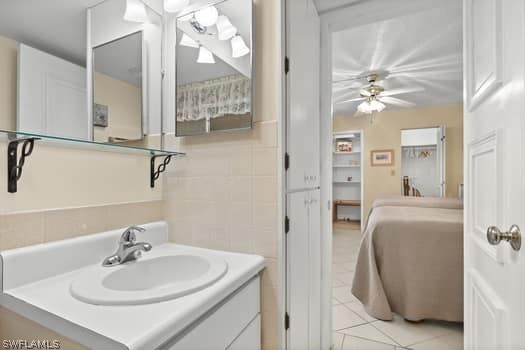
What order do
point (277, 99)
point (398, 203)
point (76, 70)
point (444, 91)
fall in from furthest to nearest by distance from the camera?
1. point (444, 91)
2. point (398, 203)
3. point (277, 99)
4. point (76, 70)

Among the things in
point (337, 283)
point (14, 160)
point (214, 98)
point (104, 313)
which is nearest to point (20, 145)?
point (14, 160)

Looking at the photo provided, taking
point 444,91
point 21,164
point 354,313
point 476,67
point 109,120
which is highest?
point 444,91

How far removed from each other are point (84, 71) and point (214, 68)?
528mm

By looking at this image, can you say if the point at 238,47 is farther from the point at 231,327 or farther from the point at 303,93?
the point at 231,327

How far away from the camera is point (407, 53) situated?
2852 mm

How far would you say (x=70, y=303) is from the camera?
69 cm

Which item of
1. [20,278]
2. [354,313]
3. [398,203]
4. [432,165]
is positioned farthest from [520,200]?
[432,165]

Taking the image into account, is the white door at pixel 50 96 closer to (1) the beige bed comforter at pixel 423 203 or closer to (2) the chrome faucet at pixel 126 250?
(2) the chrome faucet at pixel 126 250

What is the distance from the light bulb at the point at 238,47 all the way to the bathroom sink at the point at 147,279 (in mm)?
897

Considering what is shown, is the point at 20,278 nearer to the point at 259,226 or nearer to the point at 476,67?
the point at 259,226

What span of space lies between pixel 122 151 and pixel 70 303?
0.70 metres

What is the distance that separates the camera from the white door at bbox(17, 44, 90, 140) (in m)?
0.85

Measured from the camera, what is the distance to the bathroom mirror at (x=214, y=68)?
1179 millimetres

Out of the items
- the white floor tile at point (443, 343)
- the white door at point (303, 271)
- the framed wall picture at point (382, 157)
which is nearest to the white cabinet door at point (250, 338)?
the white door at point (303, 271)
